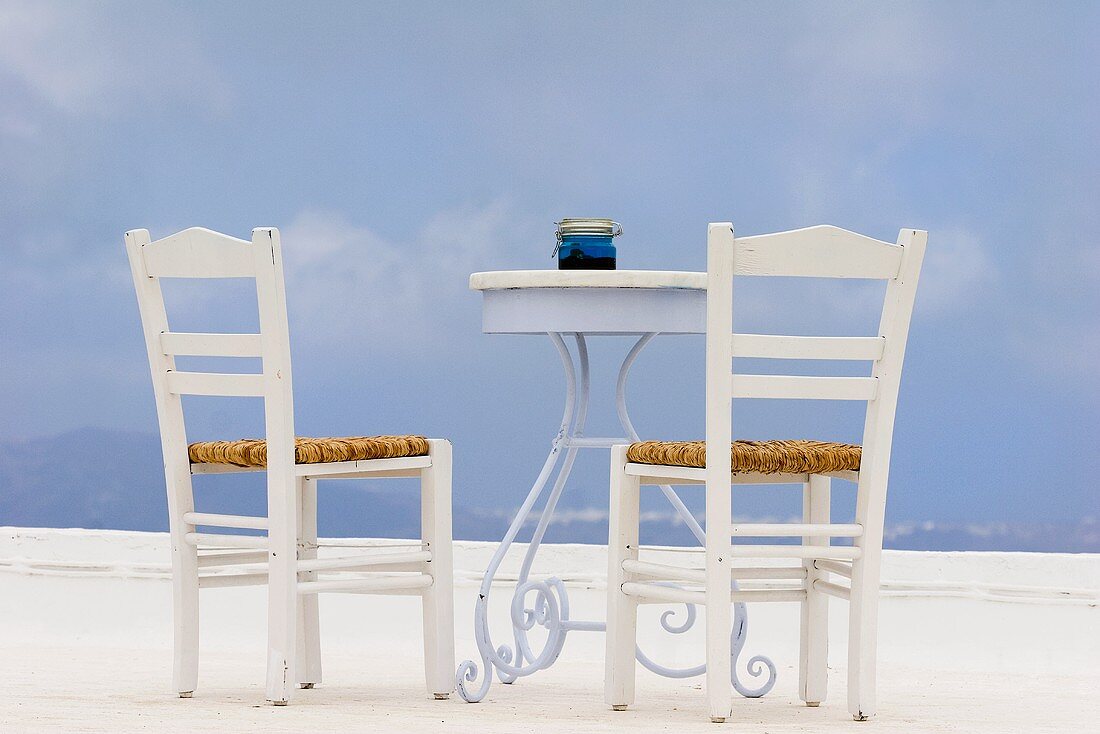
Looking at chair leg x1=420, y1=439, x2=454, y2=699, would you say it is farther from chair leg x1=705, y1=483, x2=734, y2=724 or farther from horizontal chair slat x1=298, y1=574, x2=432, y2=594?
chair leg x1=705, y1=483, x2=734, y2=724

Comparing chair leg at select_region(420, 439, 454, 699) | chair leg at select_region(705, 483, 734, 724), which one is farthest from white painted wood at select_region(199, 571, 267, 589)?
chair leg at select_region(705, 483, 734, 724)

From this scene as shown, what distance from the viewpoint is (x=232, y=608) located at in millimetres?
5078

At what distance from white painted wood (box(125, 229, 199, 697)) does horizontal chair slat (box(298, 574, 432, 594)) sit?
26cm

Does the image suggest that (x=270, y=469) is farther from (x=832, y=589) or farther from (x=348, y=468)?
(x=832, y=589)

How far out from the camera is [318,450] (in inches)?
116

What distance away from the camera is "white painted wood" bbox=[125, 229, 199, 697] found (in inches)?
120

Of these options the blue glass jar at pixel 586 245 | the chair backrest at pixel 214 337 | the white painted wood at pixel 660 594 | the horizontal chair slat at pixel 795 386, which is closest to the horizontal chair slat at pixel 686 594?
the white painted wood at pixel 660 594

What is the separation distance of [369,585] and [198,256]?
75 centimetres

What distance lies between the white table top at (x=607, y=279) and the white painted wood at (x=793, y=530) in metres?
0.68

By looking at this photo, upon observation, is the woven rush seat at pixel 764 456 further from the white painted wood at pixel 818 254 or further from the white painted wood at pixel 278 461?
the white painted wood at pixel 278 461

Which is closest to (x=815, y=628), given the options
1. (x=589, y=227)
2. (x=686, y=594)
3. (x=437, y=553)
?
(x=686, y=594)

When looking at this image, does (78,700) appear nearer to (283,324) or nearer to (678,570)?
(283,324)

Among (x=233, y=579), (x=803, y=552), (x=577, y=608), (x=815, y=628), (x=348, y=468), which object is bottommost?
(x=577, y=608)

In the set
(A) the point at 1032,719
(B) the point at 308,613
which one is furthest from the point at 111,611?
(A) the point at 1032,719
